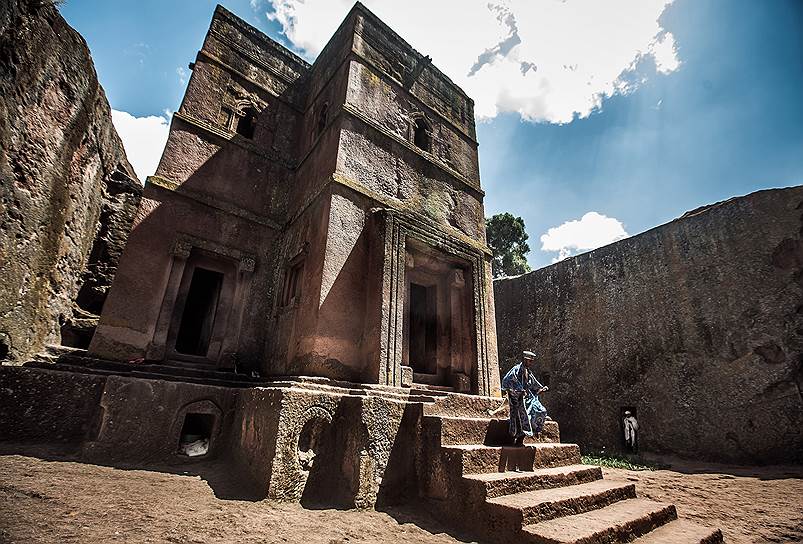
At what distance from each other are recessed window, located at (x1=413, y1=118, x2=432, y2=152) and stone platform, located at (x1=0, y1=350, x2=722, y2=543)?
6.02 m

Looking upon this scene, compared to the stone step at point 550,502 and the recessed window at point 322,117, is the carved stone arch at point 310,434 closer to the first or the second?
the stone step at point 550,502

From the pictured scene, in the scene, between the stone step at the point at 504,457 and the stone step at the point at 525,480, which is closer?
the stone step at the point at 525,480

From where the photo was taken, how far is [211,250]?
281 inches

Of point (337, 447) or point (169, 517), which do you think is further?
point (337, 447)

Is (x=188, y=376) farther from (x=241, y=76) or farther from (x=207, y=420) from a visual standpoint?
(x=241, y=76)

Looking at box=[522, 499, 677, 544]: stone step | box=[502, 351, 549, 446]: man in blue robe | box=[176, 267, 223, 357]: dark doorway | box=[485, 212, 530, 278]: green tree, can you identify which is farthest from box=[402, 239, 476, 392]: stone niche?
box=[485, 212, 530, 278]: green tree

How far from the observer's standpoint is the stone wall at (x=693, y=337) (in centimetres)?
834

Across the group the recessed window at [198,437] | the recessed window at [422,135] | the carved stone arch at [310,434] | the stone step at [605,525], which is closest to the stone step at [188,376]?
the carved stone arch at [310,434]

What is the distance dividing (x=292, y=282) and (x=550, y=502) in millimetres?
5385

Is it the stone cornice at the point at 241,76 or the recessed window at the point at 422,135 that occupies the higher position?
the stone cornice at the point at 241,76

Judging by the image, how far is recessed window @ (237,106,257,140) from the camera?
8788 millimetres

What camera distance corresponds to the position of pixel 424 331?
7.23 m

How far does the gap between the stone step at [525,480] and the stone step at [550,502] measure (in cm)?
6

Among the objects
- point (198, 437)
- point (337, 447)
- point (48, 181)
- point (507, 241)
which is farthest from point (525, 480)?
point (507, 241)
